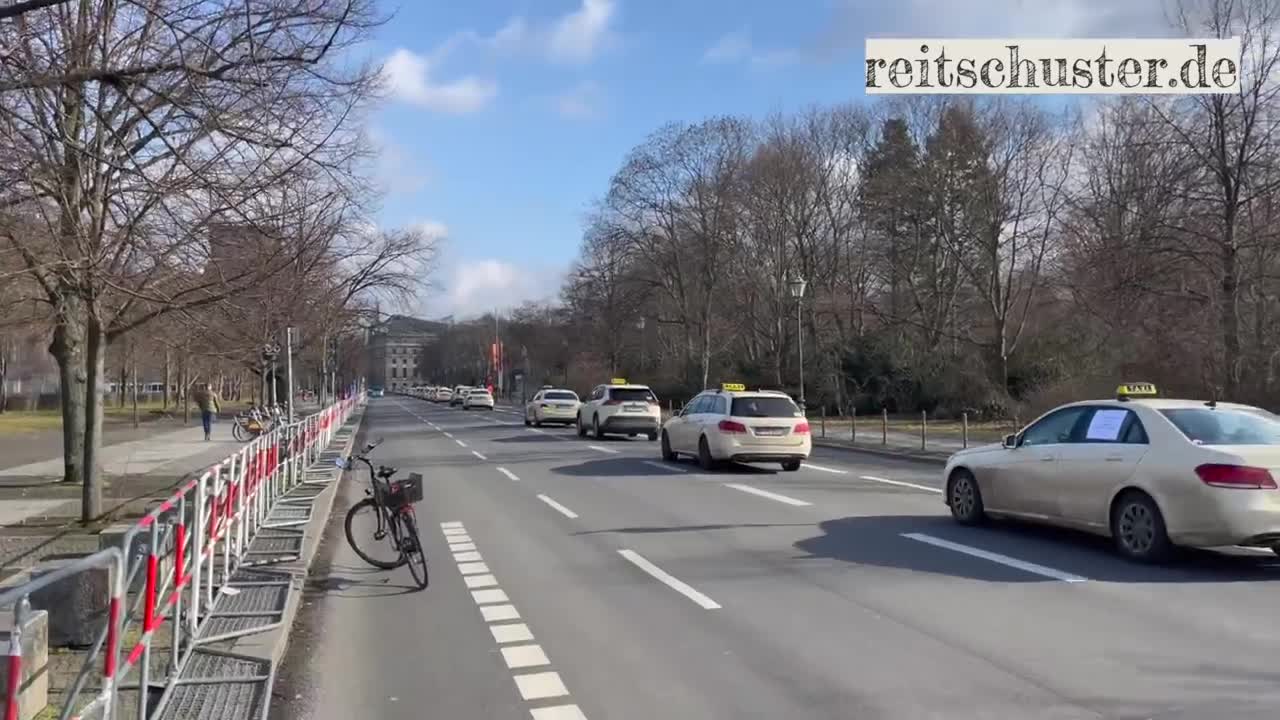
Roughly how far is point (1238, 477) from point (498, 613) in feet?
20.1

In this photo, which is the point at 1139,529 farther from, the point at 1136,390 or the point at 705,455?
the point at 705,455

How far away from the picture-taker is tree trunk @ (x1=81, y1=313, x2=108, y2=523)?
13570 millimetres

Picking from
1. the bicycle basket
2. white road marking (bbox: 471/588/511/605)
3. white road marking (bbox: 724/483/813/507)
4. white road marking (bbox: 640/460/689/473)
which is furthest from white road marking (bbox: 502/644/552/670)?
white road marking (bbox: 640/460/689/473)

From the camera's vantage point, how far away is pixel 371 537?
12.5 meters

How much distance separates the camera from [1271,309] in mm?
26750

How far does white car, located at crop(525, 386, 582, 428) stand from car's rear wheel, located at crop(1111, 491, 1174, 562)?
1215 inches

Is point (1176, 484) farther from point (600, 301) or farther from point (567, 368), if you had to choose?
point (567, 368)

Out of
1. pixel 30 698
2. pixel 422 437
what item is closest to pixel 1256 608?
pixel 30 698

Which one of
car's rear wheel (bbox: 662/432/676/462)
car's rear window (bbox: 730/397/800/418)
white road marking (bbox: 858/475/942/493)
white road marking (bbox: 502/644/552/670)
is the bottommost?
white road marking (bbox: 502/644/552/670)

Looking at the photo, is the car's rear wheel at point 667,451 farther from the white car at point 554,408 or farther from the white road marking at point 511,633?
the white car at point 554,408

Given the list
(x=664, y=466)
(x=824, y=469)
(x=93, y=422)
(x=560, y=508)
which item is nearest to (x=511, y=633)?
(x=560, y=508)

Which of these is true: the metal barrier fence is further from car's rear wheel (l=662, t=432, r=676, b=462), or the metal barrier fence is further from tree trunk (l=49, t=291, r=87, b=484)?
car's rear wheel (l=662, t=432, r=676, b=462)

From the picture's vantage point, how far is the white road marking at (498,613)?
8344mm

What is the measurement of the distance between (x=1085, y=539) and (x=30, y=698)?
386 inches
